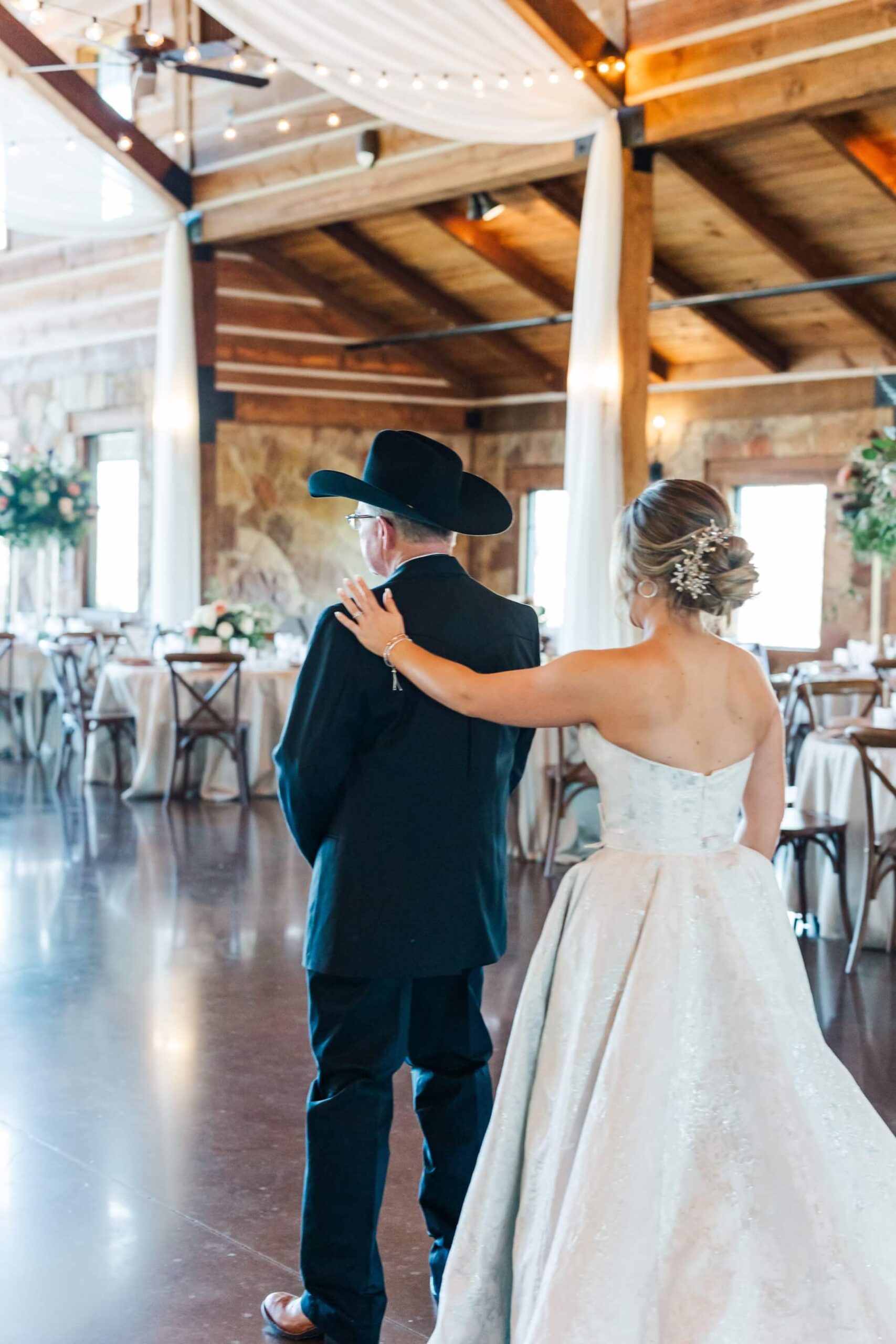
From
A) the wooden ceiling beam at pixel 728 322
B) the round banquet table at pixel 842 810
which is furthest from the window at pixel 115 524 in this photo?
the round banquet table at pixel 842 810

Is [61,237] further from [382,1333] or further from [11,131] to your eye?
[382,1333]

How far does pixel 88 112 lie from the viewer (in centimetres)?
1050

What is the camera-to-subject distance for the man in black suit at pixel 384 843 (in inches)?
92.6

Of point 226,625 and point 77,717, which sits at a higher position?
point 226,625

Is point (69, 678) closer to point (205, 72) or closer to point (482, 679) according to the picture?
point (205, 72)

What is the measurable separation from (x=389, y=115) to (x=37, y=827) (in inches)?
165

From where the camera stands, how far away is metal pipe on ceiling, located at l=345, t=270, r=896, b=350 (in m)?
9.27

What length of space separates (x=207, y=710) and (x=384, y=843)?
6150mm

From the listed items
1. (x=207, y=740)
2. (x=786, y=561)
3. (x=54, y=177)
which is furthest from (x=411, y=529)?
(x=786, y=561)

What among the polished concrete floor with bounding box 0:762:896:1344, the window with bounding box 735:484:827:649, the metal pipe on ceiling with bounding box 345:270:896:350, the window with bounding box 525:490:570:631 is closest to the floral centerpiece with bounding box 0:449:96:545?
the metal pipe on ceiling with bounding box 345:270:896:350

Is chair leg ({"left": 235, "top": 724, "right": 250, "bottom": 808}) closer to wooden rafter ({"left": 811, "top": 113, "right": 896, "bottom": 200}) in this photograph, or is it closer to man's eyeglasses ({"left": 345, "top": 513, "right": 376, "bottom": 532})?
wooden rafter ({"left": 811, "top": 113, "right": 896, "bottom": 200})

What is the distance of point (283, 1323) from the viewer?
2.58 meters

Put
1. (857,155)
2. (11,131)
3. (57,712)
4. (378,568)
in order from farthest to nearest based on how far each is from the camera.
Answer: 1. (57,712)
2. (11,131)
3. (857,155)
4. (378,568)

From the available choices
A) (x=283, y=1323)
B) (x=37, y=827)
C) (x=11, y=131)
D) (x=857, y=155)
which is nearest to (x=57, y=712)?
(x=37, y=827)
